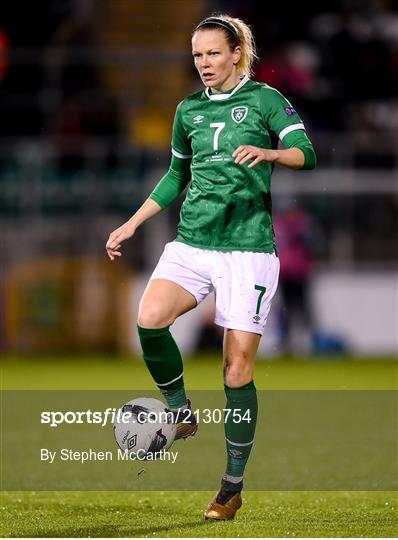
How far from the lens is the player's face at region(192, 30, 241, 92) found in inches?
226

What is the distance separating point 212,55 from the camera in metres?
5.74

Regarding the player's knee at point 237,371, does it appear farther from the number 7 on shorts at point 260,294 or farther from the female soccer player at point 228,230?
the number 7 on shorts at point 260,294

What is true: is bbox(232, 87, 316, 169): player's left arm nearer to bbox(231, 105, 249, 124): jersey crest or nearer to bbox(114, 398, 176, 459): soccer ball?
bbox(231, 105, 249, 124): jersey crest

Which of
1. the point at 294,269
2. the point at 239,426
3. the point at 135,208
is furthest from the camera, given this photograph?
the point at 135,208

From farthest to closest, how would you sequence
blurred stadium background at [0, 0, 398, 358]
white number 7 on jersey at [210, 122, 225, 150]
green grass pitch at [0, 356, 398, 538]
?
blurred stadium background at [0, 0, 398, 358] → white number 7 on jersey at [210, 122, 225, 150] → green grass pitch at [0, 356, 398, 538]

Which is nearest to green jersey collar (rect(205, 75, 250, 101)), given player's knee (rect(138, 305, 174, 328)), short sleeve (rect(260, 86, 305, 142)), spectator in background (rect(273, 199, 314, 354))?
short sleeve (rect(260, 86, 305, 142))

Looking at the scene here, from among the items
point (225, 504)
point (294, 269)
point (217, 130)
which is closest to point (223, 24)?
point (217, 130)

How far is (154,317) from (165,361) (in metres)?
0.28

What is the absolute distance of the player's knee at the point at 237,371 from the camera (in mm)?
5801

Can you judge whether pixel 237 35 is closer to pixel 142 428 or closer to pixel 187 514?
pixel 142 428

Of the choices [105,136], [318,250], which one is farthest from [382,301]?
[105,136]

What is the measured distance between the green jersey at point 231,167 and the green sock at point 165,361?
17.4 inches

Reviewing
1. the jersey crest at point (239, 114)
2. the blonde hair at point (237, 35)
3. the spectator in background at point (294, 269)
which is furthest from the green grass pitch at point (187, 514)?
the spectator in background at point (294, 269)

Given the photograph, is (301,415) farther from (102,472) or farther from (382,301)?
(382,301)
